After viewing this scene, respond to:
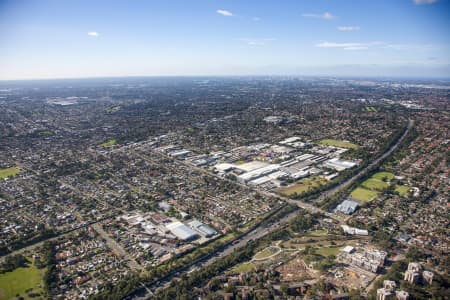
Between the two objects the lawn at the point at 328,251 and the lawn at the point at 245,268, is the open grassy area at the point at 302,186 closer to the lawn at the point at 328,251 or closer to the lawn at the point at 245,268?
the lawn at the point at 328,251

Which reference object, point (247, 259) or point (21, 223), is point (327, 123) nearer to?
point (247, 259)

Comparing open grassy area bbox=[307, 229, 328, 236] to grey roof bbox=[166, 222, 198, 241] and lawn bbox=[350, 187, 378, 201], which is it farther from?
grey roof bbox=[166, 222, 198, 241]

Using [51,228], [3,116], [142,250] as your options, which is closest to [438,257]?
[142,250]

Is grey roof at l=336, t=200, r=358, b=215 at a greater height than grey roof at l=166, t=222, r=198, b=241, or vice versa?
grey roof at l=336, t=200, r=358, b=215

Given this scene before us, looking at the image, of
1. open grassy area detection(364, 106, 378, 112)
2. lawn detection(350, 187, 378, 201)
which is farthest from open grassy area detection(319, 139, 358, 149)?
open grassy area detection(364, 106, 378, 112)

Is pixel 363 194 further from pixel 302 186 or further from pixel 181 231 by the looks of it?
pixel 181 231

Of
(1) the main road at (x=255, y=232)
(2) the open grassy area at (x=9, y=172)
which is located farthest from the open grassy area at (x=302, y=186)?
(2) the open grassy area at (x=9, y=172)
